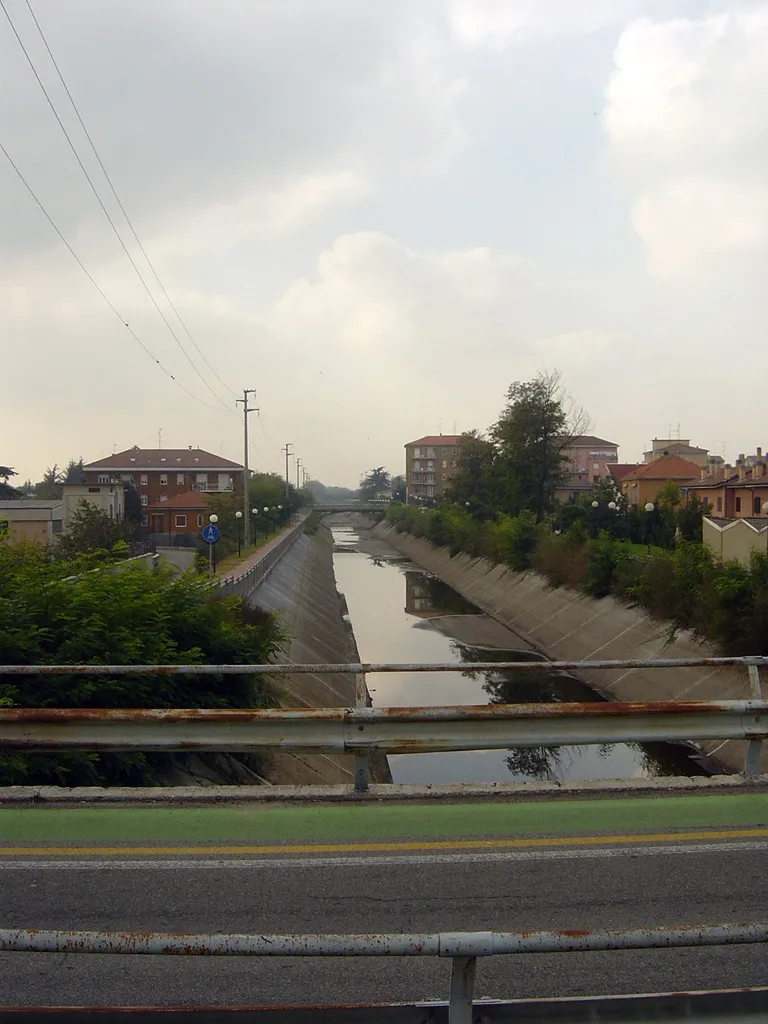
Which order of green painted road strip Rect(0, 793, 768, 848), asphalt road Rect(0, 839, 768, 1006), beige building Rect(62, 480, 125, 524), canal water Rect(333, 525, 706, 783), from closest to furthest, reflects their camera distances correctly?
asphalt road Rect(0, 839, 768, 1006), green painted road strip Rect(0, 793, 768, 848), canal water Rect(333, 525, 706, 783), beige building Rect(62, 480, 125, 524)

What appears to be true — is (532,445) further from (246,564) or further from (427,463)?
(427,463)

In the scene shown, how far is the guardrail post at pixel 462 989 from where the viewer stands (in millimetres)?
2578

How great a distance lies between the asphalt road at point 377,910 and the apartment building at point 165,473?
98.4 meters

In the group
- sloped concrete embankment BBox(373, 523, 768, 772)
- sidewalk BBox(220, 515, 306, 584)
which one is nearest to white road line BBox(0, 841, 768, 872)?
sloped concrete embankment BBox(373, 523, 768, 772)

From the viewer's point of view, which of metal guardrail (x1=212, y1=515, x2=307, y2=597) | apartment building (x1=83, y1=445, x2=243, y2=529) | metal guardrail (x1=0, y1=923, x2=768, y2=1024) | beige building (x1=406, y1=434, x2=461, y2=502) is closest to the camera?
metal guardrail (x1=0, y1=923, x2=768, y2=1024)

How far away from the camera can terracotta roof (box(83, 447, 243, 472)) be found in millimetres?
105625

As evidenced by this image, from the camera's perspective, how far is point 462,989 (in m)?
2.58

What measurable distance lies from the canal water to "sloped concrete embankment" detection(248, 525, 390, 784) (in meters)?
0.95

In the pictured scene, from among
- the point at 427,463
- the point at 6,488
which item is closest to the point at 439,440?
the point at 427,463

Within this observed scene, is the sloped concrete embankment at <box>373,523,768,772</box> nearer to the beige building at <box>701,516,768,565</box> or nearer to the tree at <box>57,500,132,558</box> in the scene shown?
the beige building at <box>701,516,768,565</box>

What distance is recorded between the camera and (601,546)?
3584 centimetres

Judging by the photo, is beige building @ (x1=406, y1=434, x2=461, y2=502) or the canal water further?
beige building @ (x1=406, y1=434, x2=461, y2=502)

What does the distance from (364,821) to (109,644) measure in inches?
168

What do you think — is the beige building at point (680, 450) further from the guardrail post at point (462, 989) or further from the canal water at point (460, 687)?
Result: the guardrail post at point (462, 989)
